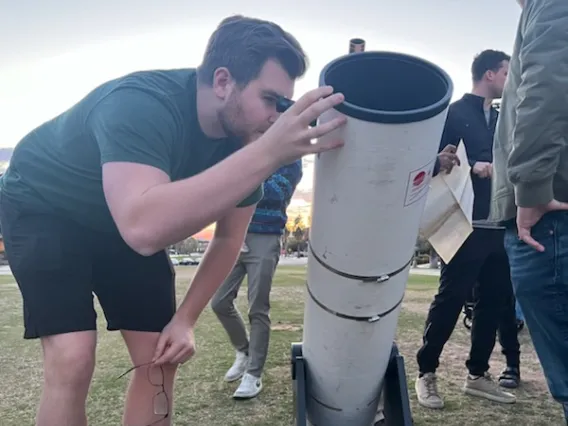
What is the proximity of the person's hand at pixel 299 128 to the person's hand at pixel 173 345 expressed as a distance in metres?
0.80

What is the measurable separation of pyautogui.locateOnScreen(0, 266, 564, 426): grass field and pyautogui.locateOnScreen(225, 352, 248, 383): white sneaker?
0.20ft

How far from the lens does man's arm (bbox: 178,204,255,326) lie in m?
1.90

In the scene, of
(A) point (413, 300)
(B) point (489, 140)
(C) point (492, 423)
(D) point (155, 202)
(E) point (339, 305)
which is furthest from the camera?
(A) point (413, 300)

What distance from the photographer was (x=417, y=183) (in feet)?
4.61

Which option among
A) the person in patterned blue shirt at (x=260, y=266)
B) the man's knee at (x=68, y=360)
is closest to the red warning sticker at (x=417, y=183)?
the man's knee at (x=68, y=360)

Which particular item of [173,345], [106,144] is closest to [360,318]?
[173,345]

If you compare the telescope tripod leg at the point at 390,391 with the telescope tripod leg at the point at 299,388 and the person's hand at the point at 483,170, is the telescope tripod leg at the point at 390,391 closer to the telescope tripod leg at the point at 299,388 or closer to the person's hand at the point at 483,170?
the telescope tripod leg at the point at 299,388

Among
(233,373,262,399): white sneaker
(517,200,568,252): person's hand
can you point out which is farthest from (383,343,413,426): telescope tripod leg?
(233,373,262,399): white sneaker

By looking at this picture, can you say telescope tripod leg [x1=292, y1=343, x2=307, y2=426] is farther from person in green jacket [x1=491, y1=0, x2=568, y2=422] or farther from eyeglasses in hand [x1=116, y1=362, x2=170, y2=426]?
person in green jacket [x1=491, y1=0, x2=568, y2=422]

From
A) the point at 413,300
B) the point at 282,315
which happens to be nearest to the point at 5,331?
the point at 282,315

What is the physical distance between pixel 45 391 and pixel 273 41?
Result: 1.12 metres

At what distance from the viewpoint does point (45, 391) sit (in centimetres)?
162

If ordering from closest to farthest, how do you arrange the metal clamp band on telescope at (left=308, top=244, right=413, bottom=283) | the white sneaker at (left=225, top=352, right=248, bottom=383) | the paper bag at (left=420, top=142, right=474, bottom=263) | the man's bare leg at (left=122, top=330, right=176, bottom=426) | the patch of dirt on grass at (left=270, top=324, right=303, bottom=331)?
the metal clamp band on telescope at (left=308, top=244, right=413, bottom=283) < the man's bare leg at (left=122, top=330, right=176, bottom=426) < the paper bag at (left=420, top=142, right=474, bottom=263) < the white sneaker at (left=225, top=352, right=248, bottom=383) < the patch of dirt on grass at (left=270, top=324, right=303, bottom=331)

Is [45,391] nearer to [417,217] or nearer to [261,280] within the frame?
Answer: [417,217]
